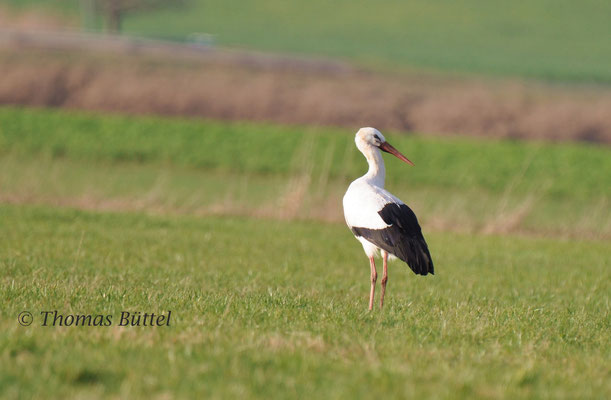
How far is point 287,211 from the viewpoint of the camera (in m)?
20.8

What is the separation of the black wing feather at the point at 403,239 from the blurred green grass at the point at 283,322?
51 centimetres

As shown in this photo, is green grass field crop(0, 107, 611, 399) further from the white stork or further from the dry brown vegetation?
the dry brown vegetation

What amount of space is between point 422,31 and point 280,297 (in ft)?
258

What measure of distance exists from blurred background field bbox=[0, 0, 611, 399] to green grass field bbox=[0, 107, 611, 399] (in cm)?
4

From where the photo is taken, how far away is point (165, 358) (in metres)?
5.83

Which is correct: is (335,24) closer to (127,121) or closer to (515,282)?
(127,121)

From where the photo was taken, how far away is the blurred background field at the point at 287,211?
233 inches

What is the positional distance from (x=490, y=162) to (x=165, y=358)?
30125 mm

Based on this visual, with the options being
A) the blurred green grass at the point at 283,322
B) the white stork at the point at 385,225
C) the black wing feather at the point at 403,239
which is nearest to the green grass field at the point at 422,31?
the blurred green grass at the point at 283,322

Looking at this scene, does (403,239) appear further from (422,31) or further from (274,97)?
(422,31)

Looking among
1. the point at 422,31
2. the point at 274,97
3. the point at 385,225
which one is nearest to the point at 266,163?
the point at 274,97

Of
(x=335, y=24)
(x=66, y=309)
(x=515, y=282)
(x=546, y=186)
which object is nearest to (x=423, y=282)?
(x=515, y=282)

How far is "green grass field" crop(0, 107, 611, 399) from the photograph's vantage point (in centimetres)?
552

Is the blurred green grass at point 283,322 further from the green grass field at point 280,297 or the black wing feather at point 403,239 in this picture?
the black wing feather at point 403,239
